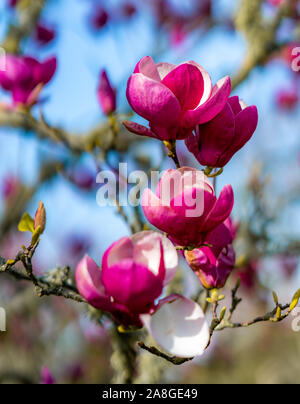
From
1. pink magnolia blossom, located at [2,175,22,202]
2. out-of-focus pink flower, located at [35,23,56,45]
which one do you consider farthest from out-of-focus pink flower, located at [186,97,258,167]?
pink magnolia blossom, located at [2,175,22,202]

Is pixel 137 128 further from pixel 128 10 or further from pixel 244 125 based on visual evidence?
pixel 128 10

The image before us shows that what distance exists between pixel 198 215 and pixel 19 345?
2.61 metres

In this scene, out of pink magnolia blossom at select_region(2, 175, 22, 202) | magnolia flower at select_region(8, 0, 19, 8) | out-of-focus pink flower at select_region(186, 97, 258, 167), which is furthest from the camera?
pink magnolia blossom at select_region(2, 175, 22, 202)

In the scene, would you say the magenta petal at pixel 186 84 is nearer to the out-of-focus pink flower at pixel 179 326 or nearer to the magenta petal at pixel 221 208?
the magenta petal at pixel 221 208

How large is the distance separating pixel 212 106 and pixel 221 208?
135 mm

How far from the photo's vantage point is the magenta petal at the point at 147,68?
562mm

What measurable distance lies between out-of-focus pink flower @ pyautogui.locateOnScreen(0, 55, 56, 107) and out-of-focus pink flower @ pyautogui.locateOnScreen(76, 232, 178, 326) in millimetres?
522

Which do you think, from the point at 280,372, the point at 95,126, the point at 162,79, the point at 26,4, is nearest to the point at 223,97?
the point at 162,79

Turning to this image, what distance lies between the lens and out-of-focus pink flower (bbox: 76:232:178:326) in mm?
491

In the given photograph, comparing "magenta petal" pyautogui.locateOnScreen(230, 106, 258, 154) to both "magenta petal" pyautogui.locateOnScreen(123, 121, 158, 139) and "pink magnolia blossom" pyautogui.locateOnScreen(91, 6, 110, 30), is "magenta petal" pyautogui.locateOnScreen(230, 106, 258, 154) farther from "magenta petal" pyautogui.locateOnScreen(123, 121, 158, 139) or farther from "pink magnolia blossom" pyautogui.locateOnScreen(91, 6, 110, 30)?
"pink magnolia blossom" pyautogui.locateOnScreen(91, 6, 110, 30)

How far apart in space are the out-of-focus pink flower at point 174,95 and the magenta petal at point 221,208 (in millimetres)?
108

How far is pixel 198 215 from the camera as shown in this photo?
531 millimetres

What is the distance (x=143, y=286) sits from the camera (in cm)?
49

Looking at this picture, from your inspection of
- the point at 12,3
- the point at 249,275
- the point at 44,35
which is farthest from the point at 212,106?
the point at 12,3
